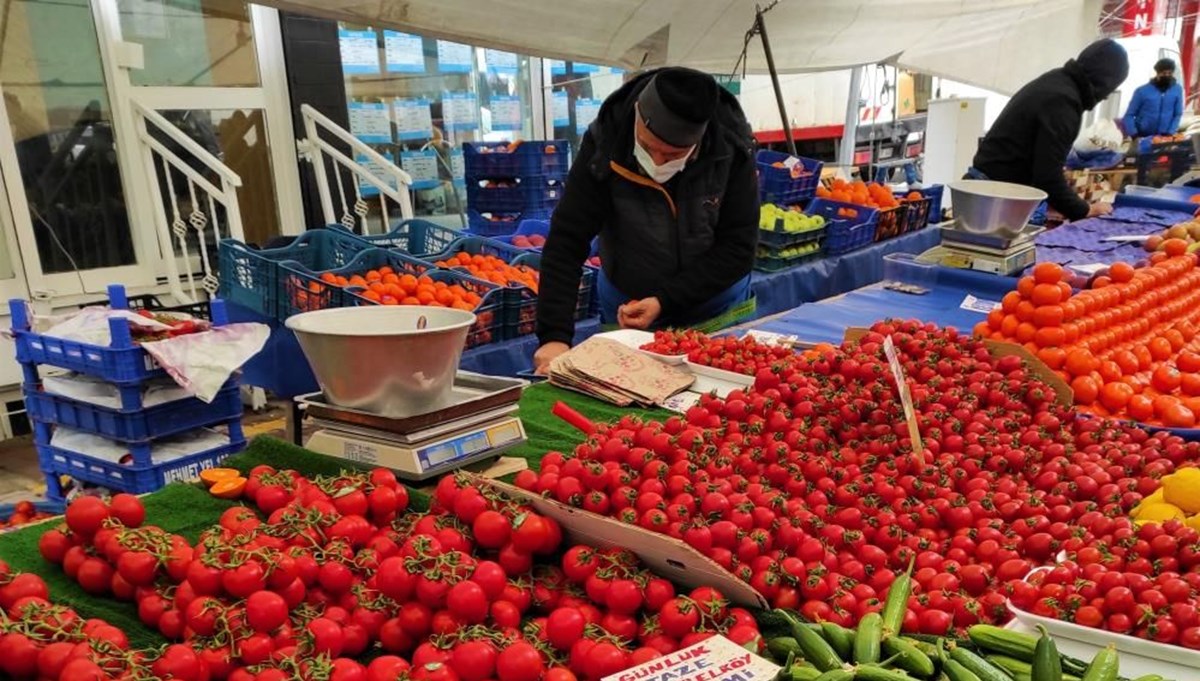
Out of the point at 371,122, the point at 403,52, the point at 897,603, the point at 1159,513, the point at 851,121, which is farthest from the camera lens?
the point at 851,121

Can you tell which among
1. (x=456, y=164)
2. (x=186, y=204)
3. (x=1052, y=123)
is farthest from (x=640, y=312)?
(x=456, y=164)

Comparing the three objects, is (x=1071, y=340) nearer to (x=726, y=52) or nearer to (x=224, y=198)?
(x=726, y=52)

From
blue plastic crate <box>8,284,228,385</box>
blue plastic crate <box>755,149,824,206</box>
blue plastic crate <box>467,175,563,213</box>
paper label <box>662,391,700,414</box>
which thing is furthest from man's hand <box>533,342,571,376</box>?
blue plastic crate <box>467,175,563,213</box>

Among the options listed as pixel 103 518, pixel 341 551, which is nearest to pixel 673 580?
pixel 341 551

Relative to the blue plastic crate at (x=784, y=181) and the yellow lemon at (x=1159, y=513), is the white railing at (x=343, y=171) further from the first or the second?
the yellow lemon at (x=1159, y=513)

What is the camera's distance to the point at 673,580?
140 centimetres

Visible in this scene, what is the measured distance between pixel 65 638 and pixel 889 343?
74.0 inches

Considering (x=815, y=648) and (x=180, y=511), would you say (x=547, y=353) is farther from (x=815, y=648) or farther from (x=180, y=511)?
(x=815, y=648)

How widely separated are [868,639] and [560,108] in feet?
29.3

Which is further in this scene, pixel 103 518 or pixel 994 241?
pixel 994 241

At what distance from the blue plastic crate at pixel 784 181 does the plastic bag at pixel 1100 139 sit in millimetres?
5774

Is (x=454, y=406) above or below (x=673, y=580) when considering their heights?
above

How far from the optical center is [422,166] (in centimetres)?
799

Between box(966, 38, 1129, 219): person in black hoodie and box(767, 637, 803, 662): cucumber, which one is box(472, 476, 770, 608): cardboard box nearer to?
box(767, 637, 803, 662): cucumber
